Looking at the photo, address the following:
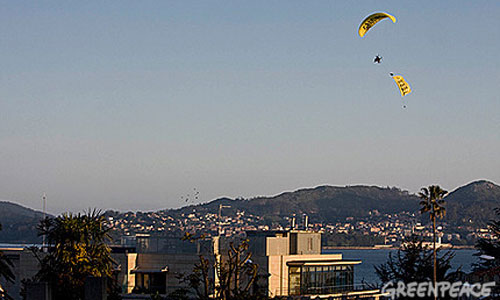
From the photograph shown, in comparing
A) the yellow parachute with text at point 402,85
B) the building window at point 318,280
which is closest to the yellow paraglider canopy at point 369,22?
the yellow parachute with text at point 402,85

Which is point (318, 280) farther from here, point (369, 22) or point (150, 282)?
point (369, 22)

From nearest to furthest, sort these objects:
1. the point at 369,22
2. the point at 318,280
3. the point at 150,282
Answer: the point at 369,22 < the point at 150,282 < the point at 318,280

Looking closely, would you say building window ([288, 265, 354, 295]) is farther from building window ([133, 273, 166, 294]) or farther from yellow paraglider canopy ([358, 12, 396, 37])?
yellow paraglider canopy ([358, 12, 396, 37])

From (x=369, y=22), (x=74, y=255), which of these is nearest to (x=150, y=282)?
(x=74, y=255)

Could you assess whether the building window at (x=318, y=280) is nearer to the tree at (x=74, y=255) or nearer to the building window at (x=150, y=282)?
the building window at (x=150, y=282)

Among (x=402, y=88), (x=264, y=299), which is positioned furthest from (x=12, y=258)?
(x=402, y=88)

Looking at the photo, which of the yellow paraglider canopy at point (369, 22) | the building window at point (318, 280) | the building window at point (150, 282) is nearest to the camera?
the yellow paraglider canopy at point (369, 22)

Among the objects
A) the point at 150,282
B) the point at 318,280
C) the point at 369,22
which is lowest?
the point at 150,282

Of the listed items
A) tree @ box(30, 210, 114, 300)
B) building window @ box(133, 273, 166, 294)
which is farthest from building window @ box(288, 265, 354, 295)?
tree @ box(30, 210, 114, 300)
